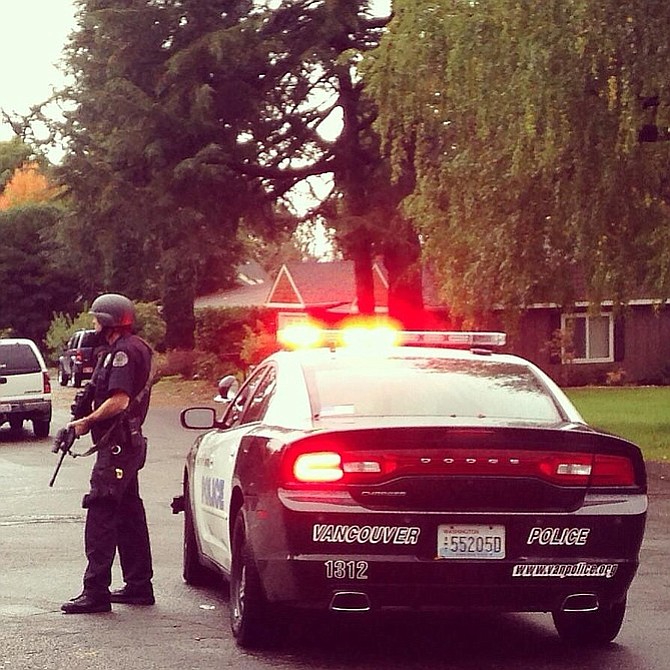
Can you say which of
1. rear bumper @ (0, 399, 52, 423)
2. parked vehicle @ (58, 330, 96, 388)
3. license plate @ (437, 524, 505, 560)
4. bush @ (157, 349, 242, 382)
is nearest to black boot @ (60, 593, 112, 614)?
license plate @ (437, 524, 505, 560)

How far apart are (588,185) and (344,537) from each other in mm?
13513

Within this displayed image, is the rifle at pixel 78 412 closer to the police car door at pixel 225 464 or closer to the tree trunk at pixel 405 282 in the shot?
the police car door at pixel 225 464

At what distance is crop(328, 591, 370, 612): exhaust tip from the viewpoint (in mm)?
7379

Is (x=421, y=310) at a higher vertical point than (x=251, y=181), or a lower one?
lower

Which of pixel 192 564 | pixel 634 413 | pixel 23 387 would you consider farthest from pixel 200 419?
pixel 634 413

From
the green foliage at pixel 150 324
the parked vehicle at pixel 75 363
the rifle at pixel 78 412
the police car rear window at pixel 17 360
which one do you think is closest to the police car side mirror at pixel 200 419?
the rifle at pixel 78 412

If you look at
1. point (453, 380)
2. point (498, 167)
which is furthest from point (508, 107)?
point (453, 380)

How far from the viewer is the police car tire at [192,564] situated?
33.6 ft

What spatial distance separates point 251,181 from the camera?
4116 cm

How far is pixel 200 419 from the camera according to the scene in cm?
1013

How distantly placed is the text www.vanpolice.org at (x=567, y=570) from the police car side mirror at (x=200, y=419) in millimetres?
3059

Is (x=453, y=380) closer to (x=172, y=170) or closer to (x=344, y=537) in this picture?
(x=344, y=537)

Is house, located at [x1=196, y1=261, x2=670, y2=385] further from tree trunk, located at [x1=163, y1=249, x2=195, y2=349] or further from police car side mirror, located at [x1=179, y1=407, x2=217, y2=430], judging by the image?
police car side mirror, located at [x1=179, y1=407, x2=217, y2=430]

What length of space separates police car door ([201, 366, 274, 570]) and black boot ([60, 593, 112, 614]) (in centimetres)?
69
